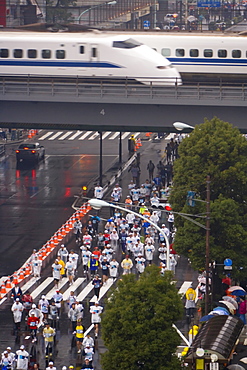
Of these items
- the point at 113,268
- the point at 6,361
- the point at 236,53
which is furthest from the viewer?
the point at 236,53

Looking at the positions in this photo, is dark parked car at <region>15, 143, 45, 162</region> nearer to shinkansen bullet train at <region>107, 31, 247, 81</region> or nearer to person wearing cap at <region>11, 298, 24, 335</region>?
shinkansen bullet train at <region>107, 31, 247, 81</region>

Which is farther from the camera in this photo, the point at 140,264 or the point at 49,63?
the point at 49,63

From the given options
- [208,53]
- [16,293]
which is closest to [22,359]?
[16,293]

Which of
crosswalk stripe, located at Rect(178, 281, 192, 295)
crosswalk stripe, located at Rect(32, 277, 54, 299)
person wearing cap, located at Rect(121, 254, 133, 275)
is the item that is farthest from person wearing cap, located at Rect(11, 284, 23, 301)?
crosswalk stripe, located at Rect(178, 281, 192, 295)

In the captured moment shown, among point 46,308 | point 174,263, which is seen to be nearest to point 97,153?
point 174,263

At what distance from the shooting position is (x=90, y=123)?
55125mm

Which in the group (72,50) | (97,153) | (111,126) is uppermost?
(72,50)

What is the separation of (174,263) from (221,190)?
5.63 m

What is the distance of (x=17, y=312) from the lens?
128ft

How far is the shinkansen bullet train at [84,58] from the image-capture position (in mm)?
54844

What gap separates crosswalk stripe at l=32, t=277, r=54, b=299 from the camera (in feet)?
145

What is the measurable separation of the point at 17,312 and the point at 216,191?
952 centimetres

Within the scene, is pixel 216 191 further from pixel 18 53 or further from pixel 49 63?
pixel 18 53

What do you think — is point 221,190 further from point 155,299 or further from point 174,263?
point 155,299
